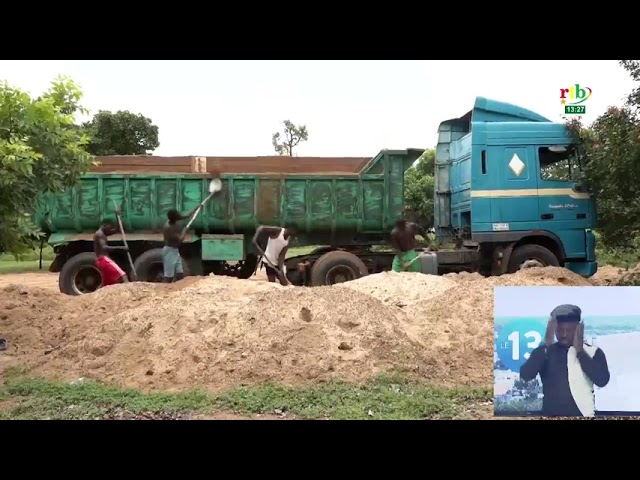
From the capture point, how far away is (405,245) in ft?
24.9

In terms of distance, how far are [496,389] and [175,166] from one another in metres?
4.35

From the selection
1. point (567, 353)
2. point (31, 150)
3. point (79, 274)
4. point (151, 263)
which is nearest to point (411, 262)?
point (151, 263)

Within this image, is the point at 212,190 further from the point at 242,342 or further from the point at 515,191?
the point at 515,191

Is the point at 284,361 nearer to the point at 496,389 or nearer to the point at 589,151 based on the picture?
the point at 496,389

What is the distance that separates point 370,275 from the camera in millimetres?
7570

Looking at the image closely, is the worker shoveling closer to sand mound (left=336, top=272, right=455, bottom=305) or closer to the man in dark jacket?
sand mound (left=336, top=272, right=455, bottom=305)

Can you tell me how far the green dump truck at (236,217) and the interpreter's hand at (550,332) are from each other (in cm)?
329

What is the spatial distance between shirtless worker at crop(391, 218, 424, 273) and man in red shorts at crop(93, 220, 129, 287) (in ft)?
10.2

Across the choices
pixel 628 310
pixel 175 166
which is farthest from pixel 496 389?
pixel 175 166

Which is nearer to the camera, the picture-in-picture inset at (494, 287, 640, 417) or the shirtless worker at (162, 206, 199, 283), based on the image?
the picture-in-picture inset at (494, 287, 640, 417)

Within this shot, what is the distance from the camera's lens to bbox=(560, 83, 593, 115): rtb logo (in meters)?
5.79

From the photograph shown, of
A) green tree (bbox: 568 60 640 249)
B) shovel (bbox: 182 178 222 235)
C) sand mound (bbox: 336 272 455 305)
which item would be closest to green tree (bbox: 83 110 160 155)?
shovel (bbox: 182 178 222 235)

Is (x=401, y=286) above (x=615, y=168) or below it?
below

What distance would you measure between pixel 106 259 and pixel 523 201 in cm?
477
